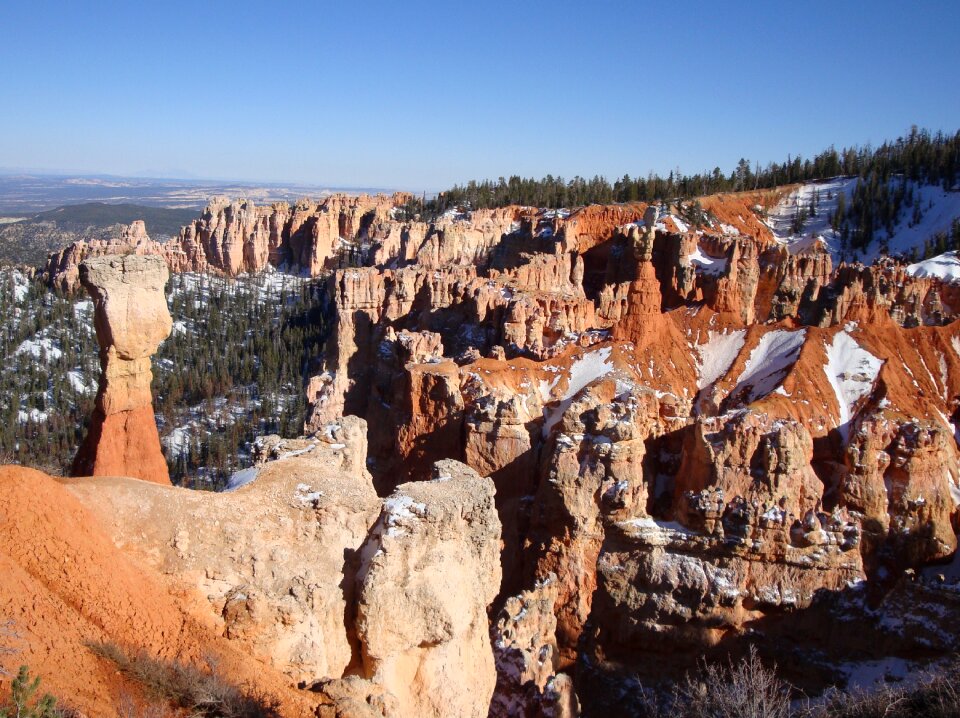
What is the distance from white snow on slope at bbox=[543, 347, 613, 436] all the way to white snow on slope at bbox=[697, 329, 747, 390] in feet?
11.5

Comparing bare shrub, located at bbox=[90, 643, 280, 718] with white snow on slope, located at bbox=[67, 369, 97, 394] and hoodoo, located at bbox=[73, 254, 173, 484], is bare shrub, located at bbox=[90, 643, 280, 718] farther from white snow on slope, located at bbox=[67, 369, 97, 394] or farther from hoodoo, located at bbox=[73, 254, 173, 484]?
white snow on slope, located at bbox=[67, 369, 97, 394]

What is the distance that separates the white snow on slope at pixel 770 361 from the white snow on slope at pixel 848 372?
3.63 feet

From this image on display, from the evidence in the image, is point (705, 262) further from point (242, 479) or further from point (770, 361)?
point (242, 479)

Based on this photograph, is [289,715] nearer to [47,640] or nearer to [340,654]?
[340,654]

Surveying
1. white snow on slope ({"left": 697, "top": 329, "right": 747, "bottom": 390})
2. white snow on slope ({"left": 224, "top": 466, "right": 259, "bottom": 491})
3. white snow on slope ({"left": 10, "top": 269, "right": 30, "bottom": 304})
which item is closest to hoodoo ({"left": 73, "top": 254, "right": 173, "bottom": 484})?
white snow on slope ({"left": 224, "top": 466, "right": 259, "bottom": 491})

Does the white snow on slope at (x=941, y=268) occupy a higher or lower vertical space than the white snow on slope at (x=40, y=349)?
higher

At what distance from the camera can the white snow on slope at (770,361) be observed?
23.5 metres

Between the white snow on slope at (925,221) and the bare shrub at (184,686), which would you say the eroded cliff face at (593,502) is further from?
the white snow on slope at (925,221)

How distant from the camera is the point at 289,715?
7414 millimetres

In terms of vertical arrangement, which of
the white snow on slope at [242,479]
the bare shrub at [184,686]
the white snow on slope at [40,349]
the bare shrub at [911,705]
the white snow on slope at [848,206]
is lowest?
the white snow on slope at [40,349]

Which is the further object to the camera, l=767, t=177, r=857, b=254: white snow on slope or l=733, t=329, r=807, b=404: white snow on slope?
l=767, t=177, r=857, b=254: white snow on slope

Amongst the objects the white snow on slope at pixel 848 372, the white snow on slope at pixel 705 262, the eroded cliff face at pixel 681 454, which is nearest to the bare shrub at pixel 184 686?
the eroded cliff face at pixel 681 454

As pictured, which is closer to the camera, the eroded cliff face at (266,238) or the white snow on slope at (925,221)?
the white snow on slope at (925,221)

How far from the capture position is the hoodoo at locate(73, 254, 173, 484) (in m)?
11.7
